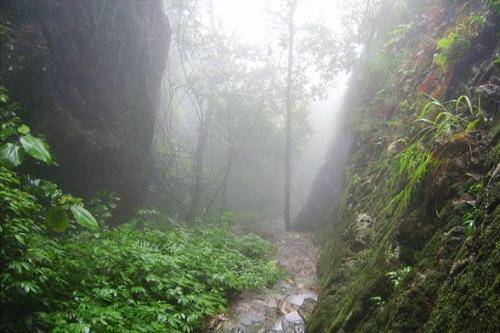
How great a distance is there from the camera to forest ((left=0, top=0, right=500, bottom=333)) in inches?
125

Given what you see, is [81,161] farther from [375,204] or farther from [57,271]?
[375,204]

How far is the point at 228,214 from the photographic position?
38.8 ft

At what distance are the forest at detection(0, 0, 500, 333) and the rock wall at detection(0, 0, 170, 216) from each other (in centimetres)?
5

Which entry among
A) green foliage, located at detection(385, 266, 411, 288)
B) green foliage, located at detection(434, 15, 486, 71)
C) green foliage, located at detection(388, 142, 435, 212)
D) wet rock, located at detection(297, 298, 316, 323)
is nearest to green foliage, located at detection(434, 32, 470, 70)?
green foliage, located at detection(434, 15, 486, 71)

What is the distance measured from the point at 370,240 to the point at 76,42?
835cm

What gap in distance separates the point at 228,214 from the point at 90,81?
5428mm

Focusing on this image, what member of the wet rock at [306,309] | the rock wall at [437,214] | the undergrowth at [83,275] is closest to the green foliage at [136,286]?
the undergrowth at [83,275]

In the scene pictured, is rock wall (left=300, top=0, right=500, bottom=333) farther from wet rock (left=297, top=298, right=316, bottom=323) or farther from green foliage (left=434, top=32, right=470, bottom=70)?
wet rock (left=297, top=298, right=316, bottom=323)

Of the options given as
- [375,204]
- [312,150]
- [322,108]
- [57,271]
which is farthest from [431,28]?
[322,108]

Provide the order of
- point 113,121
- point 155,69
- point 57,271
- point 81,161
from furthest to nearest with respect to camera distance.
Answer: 1. point 155,69
2. point 113,121
3. point 81,161
4. point 57,271

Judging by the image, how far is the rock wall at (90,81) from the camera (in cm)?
810

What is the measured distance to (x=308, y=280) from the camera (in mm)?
8352

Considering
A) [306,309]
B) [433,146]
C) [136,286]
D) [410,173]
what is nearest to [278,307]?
[306,309]

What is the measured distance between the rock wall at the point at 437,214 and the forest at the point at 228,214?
20 millimetres
